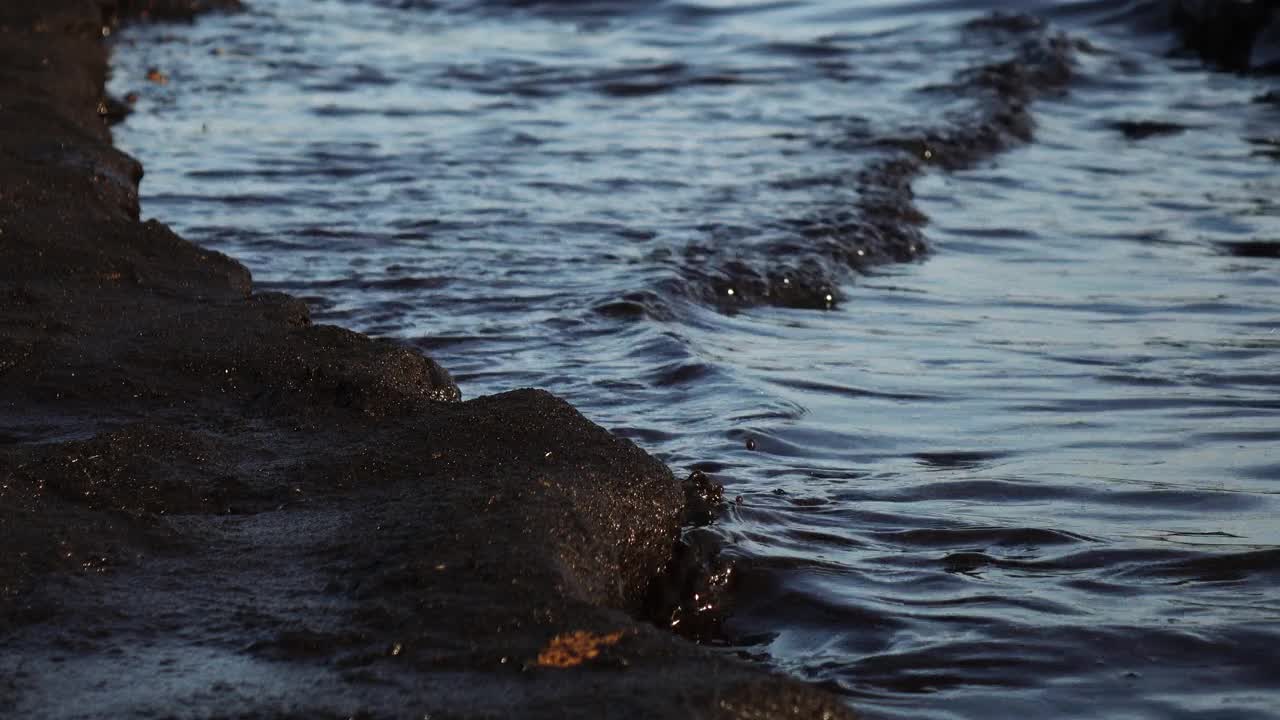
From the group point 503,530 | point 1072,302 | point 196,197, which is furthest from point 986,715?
point 196,197

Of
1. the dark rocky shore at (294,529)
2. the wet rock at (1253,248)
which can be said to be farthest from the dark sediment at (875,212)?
the dark rocky shore at (294,529)

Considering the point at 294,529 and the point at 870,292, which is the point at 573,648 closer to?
the point at 294,529

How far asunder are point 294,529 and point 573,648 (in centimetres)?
64

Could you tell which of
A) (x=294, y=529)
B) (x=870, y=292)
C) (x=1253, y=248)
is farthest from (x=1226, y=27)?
(x=294, y=529)

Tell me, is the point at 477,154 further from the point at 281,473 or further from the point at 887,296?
the point at 281,473

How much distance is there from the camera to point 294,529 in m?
2.49

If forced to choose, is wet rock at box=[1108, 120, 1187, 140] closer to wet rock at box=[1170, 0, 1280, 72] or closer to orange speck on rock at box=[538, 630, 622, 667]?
wet rock at box=[1170, 0, 1280, 72]

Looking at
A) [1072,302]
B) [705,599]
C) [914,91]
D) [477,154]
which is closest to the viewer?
[705,599]

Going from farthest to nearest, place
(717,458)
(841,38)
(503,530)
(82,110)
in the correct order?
(841,38) → (82,110) → (717,458) → (503,530)

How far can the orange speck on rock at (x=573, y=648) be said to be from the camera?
6.60ft

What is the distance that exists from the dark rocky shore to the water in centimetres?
63

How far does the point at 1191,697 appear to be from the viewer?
2709 mm

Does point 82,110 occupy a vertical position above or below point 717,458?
above

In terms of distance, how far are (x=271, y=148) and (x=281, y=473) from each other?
6332 mm
